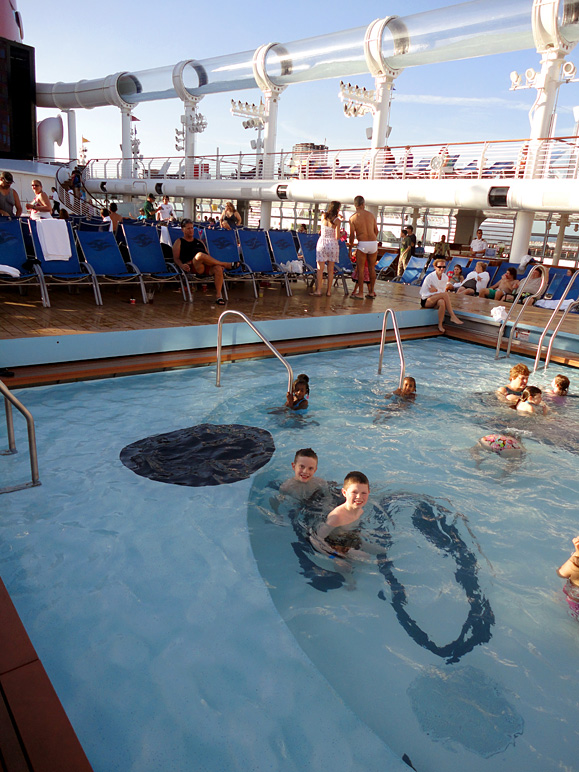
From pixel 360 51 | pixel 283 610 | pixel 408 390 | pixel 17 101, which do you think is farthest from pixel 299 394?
pixel 17 101

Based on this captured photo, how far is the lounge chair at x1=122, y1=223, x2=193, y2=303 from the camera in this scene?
7156 millimetres

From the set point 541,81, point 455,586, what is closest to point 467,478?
point 455,586

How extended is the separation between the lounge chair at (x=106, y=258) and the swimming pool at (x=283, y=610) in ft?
8.41

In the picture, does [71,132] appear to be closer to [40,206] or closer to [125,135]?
[125,135]

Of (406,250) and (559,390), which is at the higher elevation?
(406,250)

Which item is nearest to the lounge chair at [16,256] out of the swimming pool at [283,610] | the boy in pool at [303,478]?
the swimming pool at [283,610]

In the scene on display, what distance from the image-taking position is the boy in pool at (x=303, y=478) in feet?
10.8

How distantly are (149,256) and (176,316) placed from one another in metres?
1.35

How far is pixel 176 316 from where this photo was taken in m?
6.43

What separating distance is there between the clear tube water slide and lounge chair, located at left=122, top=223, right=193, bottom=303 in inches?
434

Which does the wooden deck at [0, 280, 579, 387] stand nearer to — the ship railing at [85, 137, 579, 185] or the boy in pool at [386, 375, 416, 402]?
the boy in pool at [386, 375, 416, 402]

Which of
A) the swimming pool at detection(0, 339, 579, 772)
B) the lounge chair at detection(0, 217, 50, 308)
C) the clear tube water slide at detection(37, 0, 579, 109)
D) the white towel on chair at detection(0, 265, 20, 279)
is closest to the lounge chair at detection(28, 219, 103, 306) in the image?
the lounge chair at detection(0, 217, 50, 308)

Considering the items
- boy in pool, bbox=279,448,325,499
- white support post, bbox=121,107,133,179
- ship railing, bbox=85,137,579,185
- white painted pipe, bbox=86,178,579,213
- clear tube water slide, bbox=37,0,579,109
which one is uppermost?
clear tube water slide, bbox=37,0,579,109

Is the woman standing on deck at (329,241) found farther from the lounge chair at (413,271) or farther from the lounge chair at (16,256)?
the lounge chair at (413,271)
